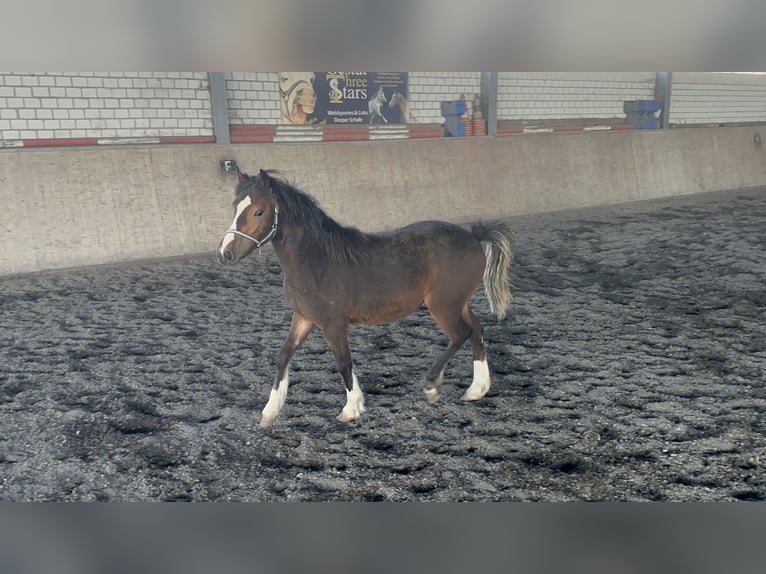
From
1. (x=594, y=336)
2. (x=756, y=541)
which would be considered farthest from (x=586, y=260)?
(x=756, y=541)

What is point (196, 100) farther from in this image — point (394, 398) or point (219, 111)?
point (394, 398)

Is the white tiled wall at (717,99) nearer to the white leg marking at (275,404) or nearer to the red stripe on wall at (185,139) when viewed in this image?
the red stripe on wall at (185,139)

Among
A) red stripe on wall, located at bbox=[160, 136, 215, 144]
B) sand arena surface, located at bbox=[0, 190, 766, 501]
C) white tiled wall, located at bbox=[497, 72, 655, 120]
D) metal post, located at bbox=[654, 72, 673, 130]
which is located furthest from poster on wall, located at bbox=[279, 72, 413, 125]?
metal post, located at bbox=[654, 72, 673, 130]

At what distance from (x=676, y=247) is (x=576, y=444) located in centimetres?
613

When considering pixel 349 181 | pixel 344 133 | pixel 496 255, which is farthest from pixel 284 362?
Result: pixel 344 133

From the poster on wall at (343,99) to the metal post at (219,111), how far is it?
1.33 m

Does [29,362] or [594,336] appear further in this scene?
[594,336]

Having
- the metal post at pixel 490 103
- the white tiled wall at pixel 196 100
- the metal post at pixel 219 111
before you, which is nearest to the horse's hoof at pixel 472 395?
the white tiled wall at pixel 196 100

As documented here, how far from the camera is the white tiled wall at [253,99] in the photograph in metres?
9.91

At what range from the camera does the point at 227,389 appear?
4199 mm

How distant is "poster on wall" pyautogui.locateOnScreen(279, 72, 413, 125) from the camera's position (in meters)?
10.6

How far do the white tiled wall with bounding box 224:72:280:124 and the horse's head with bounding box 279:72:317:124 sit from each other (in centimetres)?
13

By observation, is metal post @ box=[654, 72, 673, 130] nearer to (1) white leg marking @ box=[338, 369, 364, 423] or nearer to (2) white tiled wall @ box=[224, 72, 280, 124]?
(2) white tiled wall @ box=[224, 72, 280, 124]
